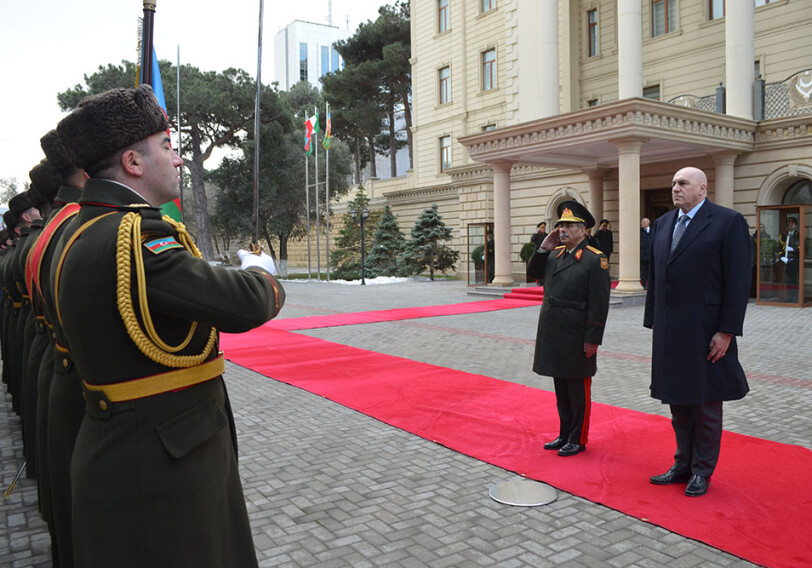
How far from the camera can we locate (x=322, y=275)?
3359 centimetres

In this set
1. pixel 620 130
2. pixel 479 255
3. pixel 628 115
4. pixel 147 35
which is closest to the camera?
pixel 147 35

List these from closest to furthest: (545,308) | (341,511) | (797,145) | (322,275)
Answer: (341,511)
(545,308)
(797,145)
(322,275)

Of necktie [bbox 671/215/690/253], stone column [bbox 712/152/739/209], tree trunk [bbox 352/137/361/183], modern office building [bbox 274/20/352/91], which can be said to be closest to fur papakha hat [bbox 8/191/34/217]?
necktie [bbox 671/215/690/253]

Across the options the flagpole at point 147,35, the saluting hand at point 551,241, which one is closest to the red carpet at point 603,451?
the saluting hand at point 551,241

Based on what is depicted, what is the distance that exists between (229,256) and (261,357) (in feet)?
24.9

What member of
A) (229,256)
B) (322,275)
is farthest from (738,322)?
(322,275)

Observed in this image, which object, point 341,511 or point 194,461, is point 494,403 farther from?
point 194,461

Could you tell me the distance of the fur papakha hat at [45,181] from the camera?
4207 mm

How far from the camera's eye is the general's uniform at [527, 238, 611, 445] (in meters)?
4.93

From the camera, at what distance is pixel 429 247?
28938mm

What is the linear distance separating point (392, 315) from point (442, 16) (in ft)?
73.2

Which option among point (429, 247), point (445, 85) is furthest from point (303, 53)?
point (429, 247)

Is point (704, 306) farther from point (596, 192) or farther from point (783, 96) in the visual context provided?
point (596, 192)

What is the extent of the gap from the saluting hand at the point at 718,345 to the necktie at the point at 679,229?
2.12ft
